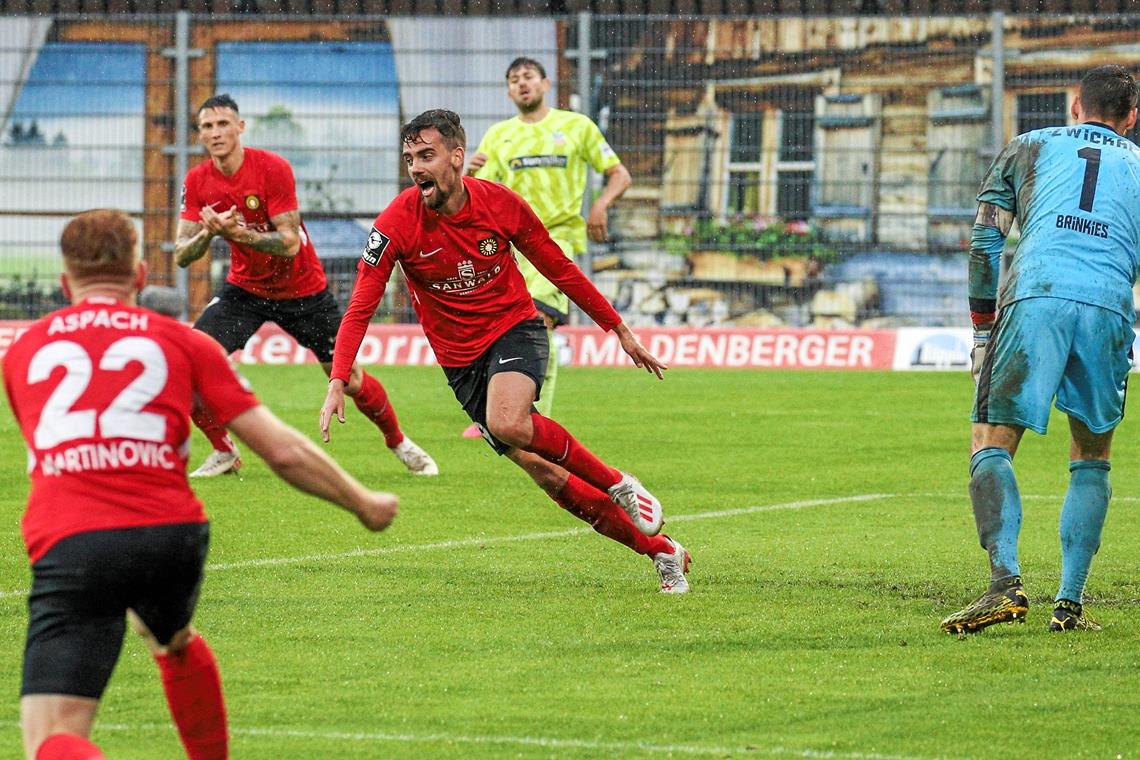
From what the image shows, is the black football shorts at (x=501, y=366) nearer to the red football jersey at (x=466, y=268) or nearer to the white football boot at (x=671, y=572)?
the red football jersey at (x=466, y=268)

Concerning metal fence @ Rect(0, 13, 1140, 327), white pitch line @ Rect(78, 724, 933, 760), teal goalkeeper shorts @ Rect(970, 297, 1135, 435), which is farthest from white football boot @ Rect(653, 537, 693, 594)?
metal fence @ Rect(0, 13, 1140, 327)

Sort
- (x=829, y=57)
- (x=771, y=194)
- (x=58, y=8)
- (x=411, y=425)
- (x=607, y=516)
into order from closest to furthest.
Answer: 1. (x=607, y=516)
2. (x=411, y=425)
3. (x=771, y=194)
4. (x=829, y=57)
5. (x=58, y=8)

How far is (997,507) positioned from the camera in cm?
721

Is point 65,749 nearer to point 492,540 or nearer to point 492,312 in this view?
point 492,312

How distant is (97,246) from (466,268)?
3941 mm

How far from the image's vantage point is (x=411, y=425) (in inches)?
597

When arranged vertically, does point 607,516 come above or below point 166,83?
below

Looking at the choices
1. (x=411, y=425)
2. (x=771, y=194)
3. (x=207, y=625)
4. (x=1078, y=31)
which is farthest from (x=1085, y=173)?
(x=1078, y=31)

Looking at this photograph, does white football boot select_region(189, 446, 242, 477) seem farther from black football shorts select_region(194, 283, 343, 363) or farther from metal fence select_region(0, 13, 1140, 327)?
metal fence select_region(0, 13, 1140, 327)

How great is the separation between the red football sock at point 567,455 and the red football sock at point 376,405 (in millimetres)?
3814

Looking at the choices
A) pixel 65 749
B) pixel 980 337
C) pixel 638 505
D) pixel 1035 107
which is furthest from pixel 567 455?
pixel 1035 107

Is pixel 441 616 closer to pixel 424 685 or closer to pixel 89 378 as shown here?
pixel 424 685

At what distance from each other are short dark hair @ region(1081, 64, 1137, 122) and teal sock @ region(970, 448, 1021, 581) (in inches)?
52.1

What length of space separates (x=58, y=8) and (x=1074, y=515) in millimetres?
20410
